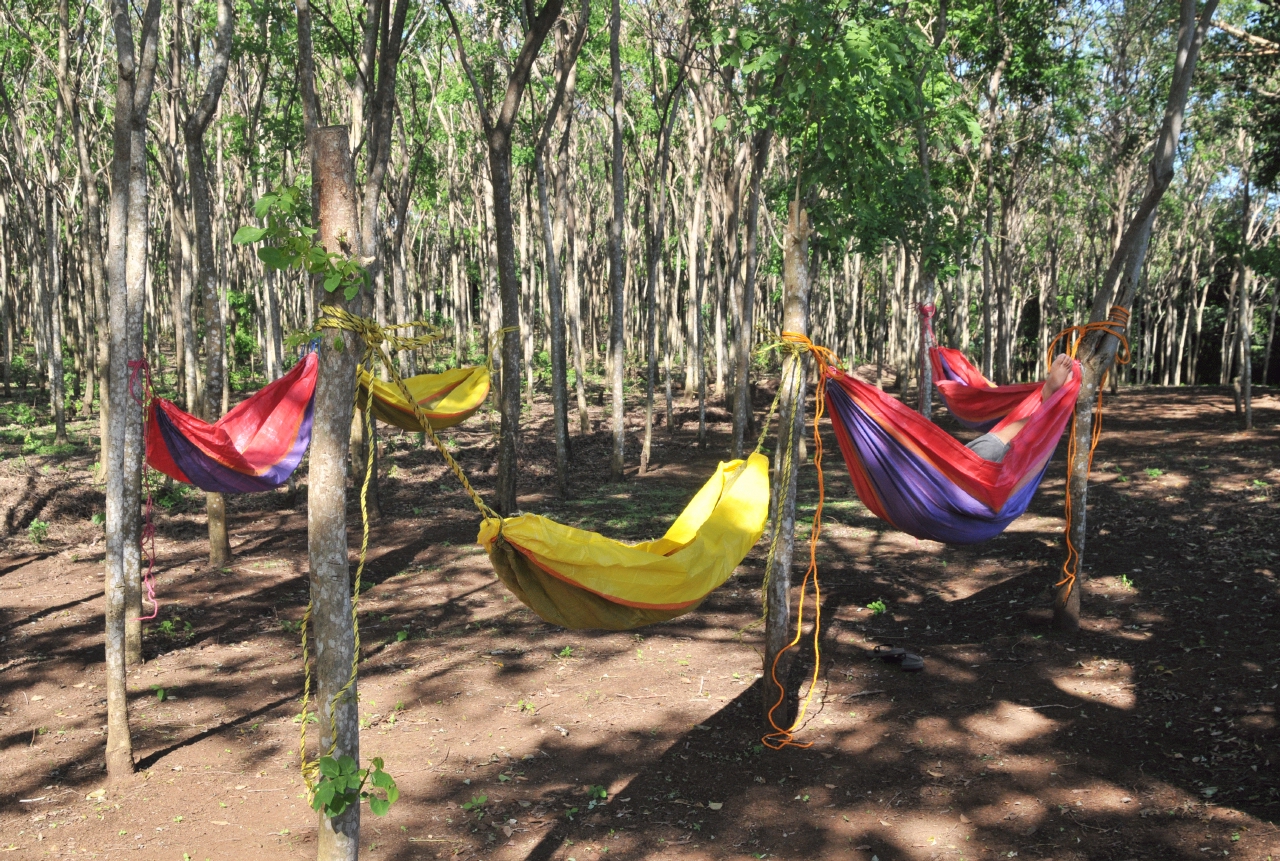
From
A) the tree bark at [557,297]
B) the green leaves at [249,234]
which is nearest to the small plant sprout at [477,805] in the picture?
the green leaves at [249,234]

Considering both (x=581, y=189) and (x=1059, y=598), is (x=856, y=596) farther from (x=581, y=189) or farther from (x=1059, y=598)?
(x=581, y=189)

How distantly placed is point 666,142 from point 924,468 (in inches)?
385

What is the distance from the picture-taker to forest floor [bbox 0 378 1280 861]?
4.06 metres

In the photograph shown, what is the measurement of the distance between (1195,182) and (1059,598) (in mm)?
20270

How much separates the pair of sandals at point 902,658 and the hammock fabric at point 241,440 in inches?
165

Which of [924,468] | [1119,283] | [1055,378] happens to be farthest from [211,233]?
[1119,283]

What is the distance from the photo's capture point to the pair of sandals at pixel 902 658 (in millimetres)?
5711

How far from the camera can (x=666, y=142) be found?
13031mm

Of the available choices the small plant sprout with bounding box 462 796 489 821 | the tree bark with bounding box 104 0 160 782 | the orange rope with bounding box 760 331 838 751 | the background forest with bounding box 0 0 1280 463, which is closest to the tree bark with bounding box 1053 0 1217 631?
the background forest with bounding box 0 0 1280 463

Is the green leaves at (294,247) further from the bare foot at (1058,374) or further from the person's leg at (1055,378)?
the bare foot at (1058,374)

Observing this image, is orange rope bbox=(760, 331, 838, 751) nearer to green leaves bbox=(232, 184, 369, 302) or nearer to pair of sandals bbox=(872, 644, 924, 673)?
pair of sandals bbox=(872, 644, 924, 673)

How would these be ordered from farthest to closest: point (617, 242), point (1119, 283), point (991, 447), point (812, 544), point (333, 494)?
point (617, 242), point (1119, 283), point (991, 447), point (812, 544), point (333, 494)

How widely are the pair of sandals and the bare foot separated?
1.87 metres

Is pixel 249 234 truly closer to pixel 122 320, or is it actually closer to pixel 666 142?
pixel 122 320
